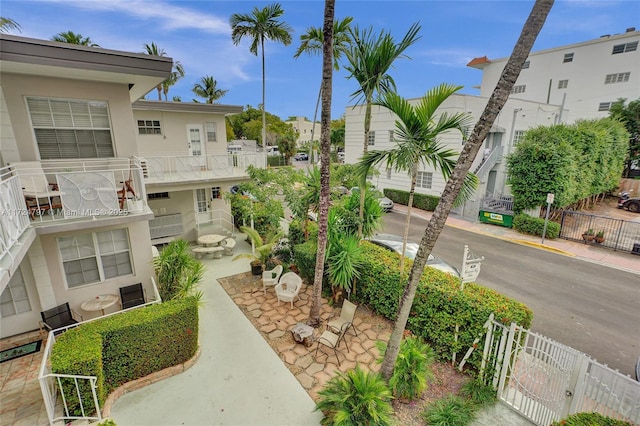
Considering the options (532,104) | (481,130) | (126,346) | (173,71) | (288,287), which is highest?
(173,71)

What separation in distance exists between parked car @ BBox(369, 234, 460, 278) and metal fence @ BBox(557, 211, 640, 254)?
1019cm

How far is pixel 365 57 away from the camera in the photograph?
777cm

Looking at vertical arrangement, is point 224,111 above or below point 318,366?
above

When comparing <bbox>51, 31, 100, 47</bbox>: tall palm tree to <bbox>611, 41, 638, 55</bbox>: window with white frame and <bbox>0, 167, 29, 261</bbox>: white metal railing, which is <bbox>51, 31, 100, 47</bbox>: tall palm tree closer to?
<bbox>0, 167, 29, 261</bbox>: white metal railing

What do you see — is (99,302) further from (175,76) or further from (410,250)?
(175,76)

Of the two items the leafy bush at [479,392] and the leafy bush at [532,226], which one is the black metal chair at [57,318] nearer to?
the leafy bush at [479,392]

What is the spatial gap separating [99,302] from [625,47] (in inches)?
1763

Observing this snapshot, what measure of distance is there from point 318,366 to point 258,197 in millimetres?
6689

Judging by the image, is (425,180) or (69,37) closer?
(69,37)

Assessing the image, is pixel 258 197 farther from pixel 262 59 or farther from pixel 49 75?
pixel 262 59

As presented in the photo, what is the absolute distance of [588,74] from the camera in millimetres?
30703

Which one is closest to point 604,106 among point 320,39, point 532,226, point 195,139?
point 532,226

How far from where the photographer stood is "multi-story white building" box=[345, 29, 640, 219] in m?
21.9

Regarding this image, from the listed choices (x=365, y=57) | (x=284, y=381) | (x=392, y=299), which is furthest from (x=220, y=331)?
(x=365, y=57)
